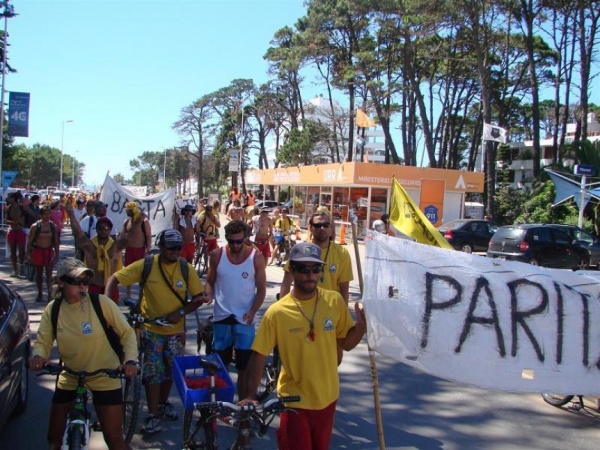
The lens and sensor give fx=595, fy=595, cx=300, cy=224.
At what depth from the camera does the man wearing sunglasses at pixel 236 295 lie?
4891 millimetres

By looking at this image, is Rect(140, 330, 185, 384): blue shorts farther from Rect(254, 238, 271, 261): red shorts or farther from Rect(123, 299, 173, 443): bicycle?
Rect(254, 238, 271, 261): red shorts

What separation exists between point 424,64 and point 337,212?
47.2 ft

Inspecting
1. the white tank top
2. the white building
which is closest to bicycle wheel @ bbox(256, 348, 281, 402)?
the white tank top

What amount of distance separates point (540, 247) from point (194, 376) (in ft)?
52.6

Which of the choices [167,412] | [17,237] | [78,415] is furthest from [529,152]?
[78,415]

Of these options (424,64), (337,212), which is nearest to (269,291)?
(337,212)

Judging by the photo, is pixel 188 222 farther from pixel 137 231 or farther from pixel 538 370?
pixel 538 370

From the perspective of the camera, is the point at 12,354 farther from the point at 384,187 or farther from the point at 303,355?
the point at 384,187

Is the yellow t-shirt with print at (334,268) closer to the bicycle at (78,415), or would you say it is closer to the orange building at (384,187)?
the bicycle at (78,415)

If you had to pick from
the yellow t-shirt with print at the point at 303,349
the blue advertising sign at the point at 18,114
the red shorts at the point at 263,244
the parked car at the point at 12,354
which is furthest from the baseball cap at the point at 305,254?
the blue advertising sign at the point at 18,114

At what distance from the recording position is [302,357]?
3158 millimetres

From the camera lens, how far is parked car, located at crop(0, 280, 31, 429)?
420 centimetres

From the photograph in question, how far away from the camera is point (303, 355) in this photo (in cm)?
315

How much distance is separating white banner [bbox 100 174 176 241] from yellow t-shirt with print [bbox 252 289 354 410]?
940 centimetres
